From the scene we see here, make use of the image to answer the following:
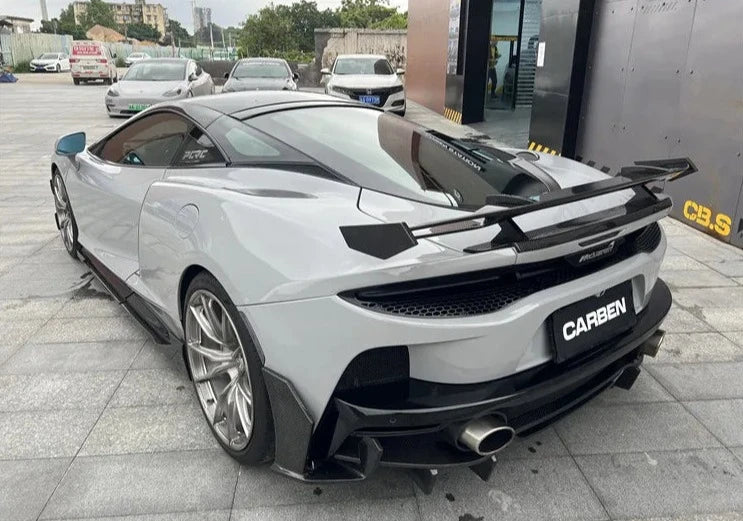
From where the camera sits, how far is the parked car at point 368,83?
13016 mm

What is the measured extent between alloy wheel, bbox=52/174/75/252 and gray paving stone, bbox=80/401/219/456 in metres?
2.16

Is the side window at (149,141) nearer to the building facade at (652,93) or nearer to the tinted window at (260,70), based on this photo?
the building facade at (652,93)

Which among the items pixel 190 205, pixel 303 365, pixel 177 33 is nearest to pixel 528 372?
pixel 303 365

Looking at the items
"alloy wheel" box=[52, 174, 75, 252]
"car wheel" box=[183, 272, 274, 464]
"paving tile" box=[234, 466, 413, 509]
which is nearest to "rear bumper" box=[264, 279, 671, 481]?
"car wheel" box=[183, 272, 274, 464]

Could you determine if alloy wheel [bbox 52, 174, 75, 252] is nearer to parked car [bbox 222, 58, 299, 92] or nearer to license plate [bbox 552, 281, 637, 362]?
license plate [bbox 552, 281, 637, 362]

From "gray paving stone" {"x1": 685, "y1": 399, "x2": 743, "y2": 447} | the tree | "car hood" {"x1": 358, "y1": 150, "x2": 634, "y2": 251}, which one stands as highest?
the tree

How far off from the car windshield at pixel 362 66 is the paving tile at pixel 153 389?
39.6 feet

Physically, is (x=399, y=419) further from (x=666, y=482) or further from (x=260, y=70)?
(x=260, y=70)

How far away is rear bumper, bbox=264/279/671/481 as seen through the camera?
1.73 meters

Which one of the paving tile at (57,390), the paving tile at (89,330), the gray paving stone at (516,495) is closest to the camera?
the gray paving stone at (516,495)

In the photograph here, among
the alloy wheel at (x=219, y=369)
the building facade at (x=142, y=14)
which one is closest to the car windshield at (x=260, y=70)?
the alloy wheel at (x=219, y=369)

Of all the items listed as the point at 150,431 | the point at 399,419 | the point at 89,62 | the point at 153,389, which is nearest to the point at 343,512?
the point at 399,419

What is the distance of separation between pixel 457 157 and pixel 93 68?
92.9 feet

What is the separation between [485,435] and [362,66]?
13448 mm
